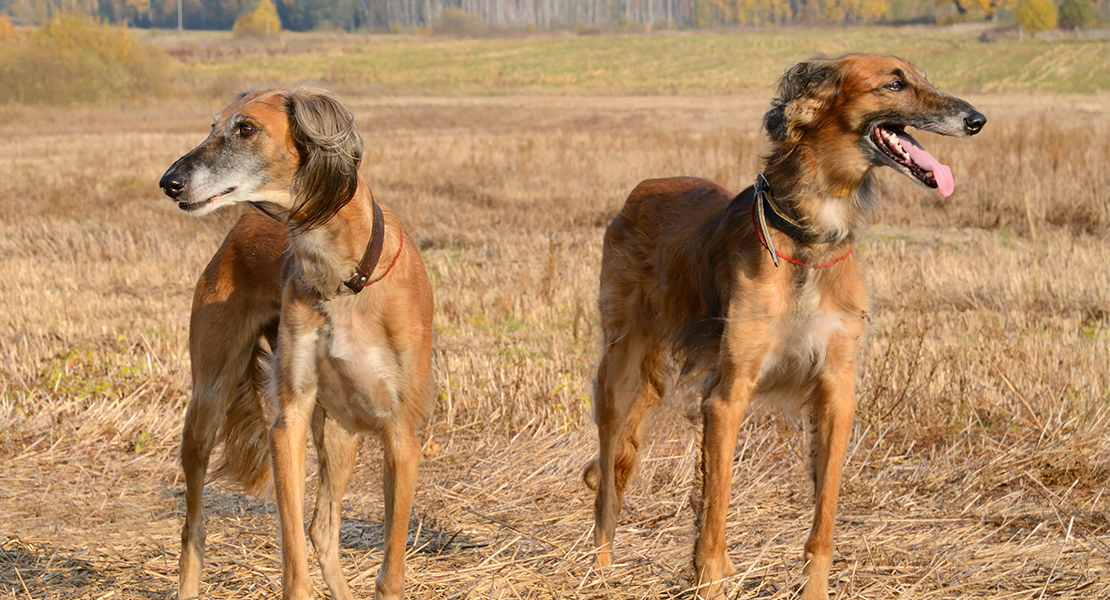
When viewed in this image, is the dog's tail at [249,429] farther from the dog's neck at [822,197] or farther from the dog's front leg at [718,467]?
the dog's neck at [822,197]

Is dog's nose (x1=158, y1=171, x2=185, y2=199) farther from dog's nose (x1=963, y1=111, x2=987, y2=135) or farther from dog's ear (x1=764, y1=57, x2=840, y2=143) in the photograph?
dog's nose (x1=963, y1=111, x2=987, y2=135)

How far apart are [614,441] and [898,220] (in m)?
8.09

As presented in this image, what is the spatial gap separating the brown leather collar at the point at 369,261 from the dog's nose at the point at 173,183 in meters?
0.62

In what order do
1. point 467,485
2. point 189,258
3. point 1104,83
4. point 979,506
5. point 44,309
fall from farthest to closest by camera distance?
1. point 1104,83
2. point 189,258
3. point 44,309
4. point 467,485
5. point 979,506

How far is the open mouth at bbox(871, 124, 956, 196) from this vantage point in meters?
3.65

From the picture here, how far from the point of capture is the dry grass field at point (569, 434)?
4094mm

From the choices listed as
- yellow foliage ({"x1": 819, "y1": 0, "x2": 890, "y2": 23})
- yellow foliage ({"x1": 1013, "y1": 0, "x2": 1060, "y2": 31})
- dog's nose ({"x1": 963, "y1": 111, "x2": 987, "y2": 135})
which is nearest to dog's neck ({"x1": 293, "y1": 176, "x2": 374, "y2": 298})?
dog's nose ({"x1": 963, "y1": 111, "x2": 987, "y2": 135})

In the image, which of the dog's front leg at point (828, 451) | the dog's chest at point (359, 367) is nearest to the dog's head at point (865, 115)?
the dog's front leg at point (828, 451)

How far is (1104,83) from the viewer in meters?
48.2

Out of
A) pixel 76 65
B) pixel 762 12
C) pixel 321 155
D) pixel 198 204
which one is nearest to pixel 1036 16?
pixel 76 65

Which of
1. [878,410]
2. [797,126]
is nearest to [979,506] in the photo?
[878,410]

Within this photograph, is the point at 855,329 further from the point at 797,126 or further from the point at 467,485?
the point at 467,485

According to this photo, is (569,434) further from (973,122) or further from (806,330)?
(973,122)

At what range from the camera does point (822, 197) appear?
3.82 metres
